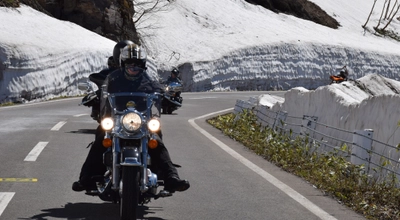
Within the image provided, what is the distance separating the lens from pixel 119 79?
774cm

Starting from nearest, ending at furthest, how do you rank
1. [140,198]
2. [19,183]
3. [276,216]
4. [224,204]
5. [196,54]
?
[140,198] → [276,216] → [224,204] → [19,183] → [196,54]

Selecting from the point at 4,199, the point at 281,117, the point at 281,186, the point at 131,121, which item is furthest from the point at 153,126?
the point at 281,117

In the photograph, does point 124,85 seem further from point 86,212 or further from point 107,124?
point 86,212

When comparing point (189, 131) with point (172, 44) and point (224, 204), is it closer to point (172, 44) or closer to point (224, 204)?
point (224, 204)

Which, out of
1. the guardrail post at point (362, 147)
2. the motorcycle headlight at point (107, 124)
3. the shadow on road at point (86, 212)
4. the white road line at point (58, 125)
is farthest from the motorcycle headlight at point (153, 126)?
the white road line at point (58, 125)

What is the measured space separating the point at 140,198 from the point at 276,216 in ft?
5.11

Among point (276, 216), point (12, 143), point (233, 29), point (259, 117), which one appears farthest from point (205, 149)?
point (233, 29)

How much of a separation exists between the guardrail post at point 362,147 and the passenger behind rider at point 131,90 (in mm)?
3456

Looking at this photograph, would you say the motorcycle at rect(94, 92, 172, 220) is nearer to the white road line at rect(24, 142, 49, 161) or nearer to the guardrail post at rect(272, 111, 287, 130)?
the white road line at rect(24, 142, 49, 161)

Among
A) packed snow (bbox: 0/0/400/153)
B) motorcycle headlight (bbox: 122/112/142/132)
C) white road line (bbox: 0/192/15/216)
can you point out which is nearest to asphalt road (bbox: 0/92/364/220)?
white road line (bbox: 0/192/15/216)

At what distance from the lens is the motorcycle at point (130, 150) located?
6.91 meters

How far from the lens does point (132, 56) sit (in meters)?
7.80

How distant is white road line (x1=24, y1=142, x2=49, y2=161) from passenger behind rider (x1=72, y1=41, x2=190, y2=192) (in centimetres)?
447

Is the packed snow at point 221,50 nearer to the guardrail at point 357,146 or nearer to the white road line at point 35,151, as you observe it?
the guardrail at point 357,146
